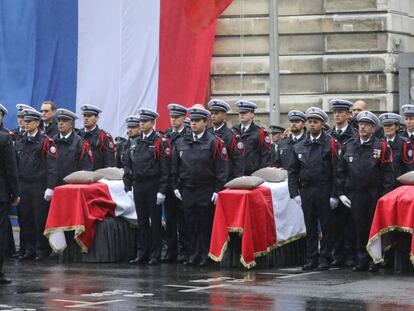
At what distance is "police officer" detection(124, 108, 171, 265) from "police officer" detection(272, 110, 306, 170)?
63.0 inches

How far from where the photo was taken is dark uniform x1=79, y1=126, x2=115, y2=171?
19.4m

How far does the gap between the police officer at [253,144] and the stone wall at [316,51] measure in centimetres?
690

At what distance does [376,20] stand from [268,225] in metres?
9.56

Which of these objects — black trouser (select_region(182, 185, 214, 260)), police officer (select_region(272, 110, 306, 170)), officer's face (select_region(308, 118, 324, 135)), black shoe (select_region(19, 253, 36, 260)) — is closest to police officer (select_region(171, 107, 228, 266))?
black trouser (select_region(182, 185, 214, 260))

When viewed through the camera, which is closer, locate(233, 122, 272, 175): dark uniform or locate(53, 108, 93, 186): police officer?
locate(53, 108, 93, 186): police officer

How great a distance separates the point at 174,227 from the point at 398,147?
3228 millimetres

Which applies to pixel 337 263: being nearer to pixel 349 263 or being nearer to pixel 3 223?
pixel 349 263

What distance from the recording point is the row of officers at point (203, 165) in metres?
16.4

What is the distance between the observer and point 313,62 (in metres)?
26.0

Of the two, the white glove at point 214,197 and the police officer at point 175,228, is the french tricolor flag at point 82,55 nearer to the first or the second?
the police officer at point 175,228

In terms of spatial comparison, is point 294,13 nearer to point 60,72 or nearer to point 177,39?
point 177,39

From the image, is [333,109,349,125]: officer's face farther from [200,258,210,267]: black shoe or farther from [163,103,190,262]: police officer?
[200,258,210,267]: black shoe

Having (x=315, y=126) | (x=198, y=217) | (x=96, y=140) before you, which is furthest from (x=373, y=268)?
(x=96, y=140)

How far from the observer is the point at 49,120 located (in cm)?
1966
